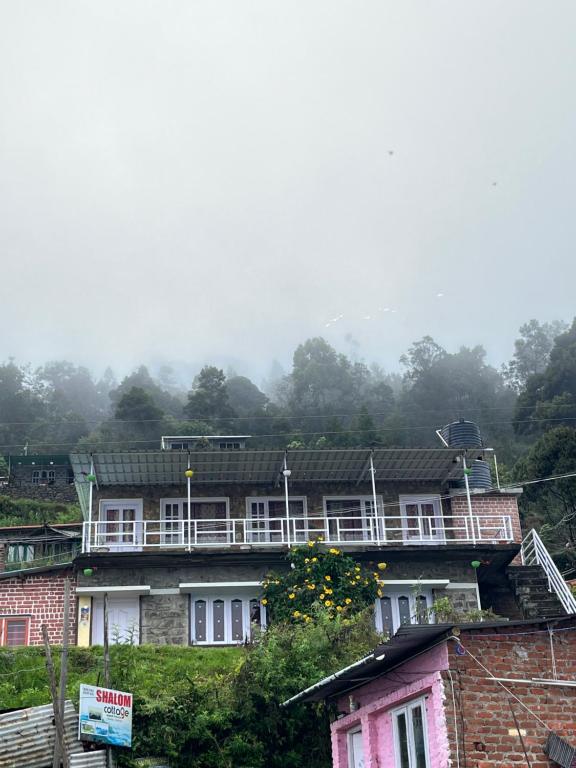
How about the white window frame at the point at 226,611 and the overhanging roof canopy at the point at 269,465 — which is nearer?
the white window frame at the point at 226,611

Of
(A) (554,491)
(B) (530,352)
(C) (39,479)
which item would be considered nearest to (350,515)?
(A) (554,491)

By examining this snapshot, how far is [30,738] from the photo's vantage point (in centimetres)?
1552

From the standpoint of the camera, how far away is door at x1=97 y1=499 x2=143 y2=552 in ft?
97.7

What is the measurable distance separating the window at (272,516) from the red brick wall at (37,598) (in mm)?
5720

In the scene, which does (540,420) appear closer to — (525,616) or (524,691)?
(525,616)

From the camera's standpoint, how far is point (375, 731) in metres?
14.3

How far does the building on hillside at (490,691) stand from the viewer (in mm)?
11898

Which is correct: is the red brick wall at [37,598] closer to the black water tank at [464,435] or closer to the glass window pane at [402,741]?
the black water tank at [464,435]

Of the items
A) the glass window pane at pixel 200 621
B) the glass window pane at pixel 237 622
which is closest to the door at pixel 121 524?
the glass window pane at pixel 200 621

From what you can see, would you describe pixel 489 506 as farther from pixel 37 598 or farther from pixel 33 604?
pixel 33 604

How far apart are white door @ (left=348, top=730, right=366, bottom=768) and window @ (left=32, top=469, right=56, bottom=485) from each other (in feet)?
140

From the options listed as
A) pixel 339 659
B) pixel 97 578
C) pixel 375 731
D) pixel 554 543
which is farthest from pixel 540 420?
pixel 375 731

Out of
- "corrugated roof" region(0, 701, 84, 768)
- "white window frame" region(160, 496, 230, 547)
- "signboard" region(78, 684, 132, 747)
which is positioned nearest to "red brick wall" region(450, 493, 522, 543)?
"white window frame" region(160, 496, 230, 547)

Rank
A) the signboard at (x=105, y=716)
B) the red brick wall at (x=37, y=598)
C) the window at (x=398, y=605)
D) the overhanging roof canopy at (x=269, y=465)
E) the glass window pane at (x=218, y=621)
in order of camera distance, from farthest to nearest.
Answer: the overhanging roof canopy at (x=269, y=465), the window at (x=398, y=605), the red brick wall at (x=37, y=598), the glass window pane at (x=218, y=621), the signboard at (x=105, y=716)
